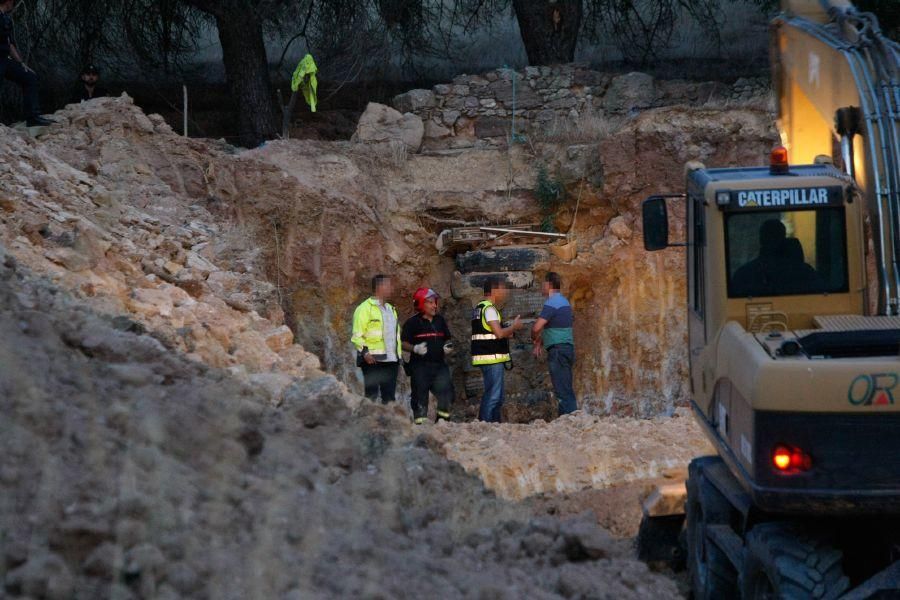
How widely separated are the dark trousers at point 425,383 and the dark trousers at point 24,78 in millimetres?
5686

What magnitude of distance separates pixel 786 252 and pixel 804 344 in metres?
0.90

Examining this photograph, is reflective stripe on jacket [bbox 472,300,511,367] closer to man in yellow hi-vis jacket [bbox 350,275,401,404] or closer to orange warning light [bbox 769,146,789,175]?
man in yellow hi-vis jacket [bbox 350,275,401,404]

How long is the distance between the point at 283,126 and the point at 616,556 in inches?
486

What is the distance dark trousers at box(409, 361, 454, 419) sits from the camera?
471 inches

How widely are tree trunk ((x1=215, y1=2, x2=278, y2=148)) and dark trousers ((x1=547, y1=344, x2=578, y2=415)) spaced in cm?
731

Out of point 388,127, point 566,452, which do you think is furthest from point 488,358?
point 388,127

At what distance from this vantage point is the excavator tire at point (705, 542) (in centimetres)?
646

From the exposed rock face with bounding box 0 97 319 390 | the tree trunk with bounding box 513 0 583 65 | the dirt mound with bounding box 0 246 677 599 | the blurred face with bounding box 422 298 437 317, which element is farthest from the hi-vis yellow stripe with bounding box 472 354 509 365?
the tree trunk with bounding box 513 0 583 65

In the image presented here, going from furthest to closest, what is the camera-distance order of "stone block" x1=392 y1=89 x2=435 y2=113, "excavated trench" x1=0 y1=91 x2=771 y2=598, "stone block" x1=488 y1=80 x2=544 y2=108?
"stone block" x1=488 y1=80 x2=544 y2=108, "stone block" x1=392 y1=89 x2=435 y2=113, "excavated trench" x1=0 y1=91 x2=771 y2=598

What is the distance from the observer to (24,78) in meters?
13.2

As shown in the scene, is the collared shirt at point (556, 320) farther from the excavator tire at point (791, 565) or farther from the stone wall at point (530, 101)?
the excavator tire at point (791, 565)

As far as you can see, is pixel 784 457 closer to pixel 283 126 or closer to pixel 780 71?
pixel 780 71

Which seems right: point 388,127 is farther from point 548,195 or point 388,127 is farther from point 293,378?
point 293,378

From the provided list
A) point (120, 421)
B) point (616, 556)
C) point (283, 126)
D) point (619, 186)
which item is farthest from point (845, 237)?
point (283, 126)
